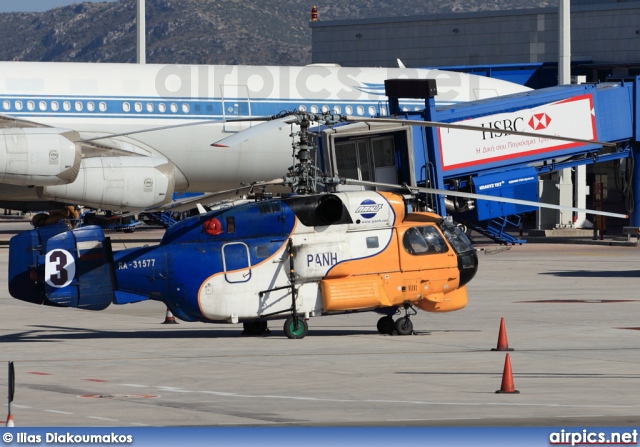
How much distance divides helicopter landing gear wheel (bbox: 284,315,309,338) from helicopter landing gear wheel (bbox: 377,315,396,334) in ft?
5.56

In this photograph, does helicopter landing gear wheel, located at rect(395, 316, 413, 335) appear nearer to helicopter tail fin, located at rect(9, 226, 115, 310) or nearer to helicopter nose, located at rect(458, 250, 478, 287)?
helicopter nose, located at rect(458, 250, 478, 287)

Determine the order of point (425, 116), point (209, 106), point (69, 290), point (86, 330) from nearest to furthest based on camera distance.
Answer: point (69, 290), point (86, 330), point (425, 116), point (209, 106)

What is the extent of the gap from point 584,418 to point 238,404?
435 cm

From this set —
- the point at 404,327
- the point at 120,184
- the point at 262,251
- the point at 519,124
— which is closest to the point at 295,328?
the point at 262,251

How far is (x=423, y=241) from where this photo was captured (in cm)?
→ 2434

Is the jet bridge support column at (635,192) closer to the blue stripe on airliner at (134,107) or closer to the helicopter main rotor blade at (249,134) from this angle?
the blue stripe on airliner at (134,107)

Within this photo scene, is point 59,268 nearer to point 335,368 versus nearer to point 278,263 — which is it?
point 278,263

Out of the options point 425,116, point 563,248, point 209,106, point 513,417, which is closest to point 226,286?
point 513,417

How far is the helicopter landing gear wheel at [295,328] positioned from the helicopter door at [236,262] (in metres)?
1.11

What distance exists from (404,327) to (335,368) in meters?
4.61

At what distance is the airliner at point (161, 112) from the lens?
39.3 meters

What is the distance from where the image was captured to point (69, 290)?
22.9m

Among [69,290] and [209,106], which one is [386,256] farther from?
[209,106]

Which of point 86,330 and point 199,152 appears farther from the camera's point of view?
point 199,152
